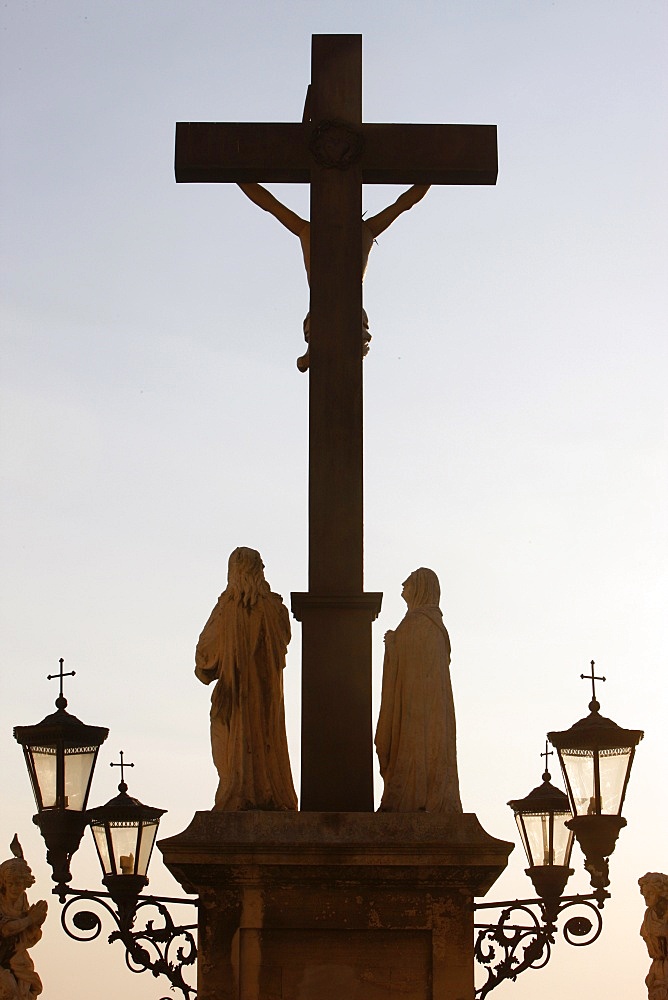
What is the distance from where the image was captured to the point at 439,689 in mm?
10375

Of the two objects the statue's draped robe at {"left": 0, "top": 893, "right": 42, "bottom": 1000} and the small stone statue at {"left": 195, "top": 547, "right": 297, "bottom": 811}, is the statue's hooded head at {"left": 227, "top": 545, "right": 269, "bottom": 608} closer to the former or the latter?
the small stone statue at {"left": 195, "top": 547, "right": 297, "bottom": 811}

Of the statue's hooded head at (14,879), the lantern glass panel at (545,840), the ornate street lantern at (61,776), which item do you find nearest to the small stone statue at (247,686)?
the ornate street lantern at (61,776)

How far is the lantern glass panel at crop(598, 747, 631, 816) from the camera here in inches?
433

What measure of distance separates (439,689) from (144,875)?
2.53m

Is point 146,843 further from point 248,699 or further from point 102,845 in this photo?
point 248,699

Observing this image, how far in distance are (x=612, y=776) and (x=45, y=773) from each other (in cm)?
301

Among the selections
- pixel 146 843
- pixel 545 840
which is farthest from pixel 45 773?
pixel 545 840

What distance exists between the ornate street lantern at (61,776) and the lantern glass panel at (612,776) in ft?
8.87

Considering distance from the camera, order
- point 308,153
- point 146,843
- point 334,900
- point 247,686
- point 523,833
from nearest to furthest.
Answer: point 334,900 < point 247,686 < point 308,153 < point 146,843 < point 523,833

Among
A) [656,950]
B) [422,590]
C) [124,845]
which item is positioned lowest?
[656,950]

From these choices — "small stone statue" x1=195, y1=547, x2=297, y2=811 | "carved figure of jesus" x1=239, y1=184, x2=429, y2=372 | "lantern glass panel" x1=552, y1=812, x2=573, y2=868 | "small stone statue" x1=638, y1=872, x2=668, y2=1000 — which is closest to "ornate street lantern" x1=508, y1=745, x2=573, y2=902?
"lantern glass panel" x1=552, y1=812, x2=573, y2=868

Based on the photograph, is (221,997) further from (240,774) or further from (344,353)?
(344,353)

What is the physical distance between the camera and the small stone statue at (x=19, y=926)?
1086 cm

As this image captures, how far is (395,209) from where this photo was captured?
12.2m
